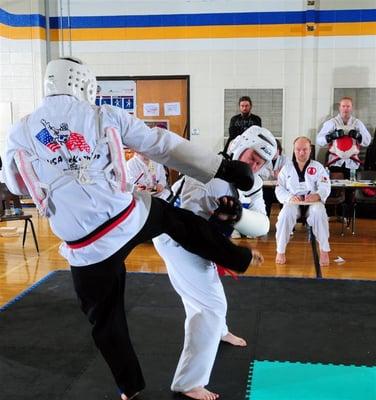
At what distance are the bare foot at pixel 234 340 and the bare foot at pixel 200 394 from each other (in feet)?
2.05

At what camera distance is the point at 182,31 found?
27.1 feet

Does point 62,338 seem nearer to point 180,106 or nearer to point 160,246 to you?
point 160,246

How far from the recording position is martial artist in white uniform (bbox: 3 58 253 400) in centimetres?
204

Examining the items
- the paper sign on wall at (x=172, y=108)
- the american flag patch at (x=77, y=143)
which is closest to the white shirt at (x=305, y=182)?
the paper sign on wall at (x=172, y=108)

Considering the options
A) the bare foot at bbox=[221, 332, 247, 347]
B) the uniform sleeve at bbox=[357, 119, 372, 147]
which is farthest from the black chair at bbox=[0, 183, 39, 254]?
the uniform sleeve at bbox=[357, 119, 372, 147]

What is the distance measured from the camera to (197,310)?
252cm

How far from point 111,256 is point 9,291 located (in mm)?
2516

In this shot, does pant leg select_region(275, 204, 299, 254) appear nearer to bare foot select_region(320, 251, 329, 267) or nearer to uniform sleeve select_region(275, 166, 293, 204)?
uniform sleeve select_region(275, 166, 293, 204)

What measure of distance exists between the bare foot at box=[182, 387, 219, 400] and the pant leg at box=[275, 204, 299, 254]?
9.41 ft

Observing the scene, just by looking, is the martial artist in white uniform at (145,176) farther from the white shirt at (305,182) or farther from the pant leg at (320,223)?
the pant leg at (320,223)

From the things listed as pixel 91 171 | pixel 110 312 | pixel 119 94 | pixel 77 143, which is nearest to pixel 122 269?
pixel 110 312

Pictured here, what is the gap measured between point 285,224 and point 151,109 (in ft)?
12.8

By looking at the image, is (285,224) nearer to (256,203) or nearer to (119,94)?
(256,203)

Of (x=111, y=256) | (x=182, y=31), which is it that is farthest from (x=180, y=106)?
(x=111, y=256)
